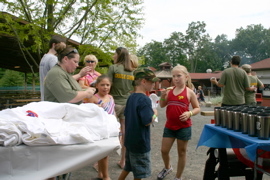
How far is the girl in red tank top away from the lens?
321 centimetres

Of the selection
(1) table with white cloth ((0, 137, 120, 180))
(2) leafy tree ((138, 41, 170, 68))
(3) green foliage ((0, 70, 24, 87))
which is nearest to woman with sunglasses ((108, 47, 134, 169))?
(1) table with white cloth ((0, 137, 120, 180))

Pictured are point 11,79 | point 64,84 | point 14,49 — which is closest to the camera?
point 64,84

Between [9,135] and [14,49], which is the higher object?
[14,49]

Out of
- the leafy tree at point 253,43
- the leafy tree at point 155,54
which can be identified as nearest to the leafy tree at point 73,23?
the leafy tree at point 155,54

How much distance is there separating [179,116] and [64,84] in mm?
1624

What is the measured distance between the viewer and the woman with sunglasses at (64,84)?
244cm

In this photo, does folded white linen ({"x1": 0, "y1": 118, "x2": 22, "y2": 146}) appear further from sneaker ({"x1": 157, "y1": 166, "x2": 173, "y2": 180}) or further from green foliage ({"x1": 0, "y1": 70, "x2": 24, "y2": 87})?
green foliage ({"x1": 0, "y1": 70, "x2": 24, "y2": 87})

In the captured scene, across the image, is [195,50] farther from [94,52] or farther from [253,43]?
[94,52]

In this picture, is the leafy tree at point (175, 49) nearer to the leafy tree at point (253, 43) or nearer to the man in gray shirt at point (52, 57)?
the leafy tree at point (253, 43)

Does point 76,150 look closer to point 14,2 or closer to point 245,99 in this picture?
point 245,99

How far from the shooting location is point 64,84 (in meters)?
2.47

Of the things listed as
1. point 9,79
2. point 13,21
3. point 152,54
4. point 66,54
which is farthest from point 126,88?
point 152,54

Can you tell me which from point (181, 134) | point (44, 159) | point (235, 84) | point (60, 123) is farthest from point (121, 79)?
point (235, 84)

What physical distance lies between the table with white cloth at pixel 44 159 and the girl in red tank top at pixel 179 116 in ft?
5.30
